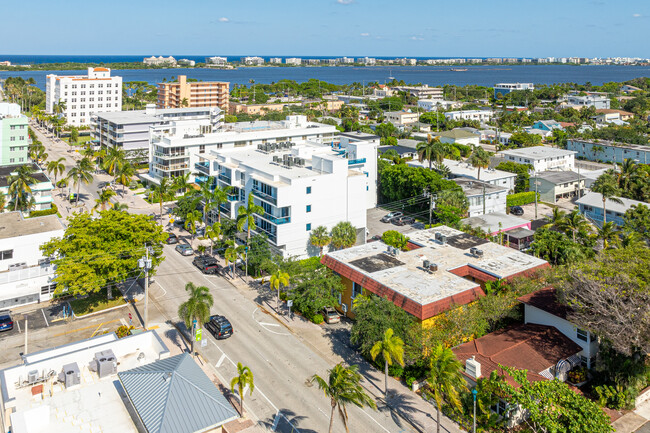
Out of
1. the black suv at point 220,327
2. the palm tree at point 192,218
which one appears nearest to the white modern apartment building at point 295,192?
the palm tree at point 192,218

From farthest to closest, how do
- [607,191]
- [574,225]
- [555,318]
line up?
[607,191], [574,225], [555,318]

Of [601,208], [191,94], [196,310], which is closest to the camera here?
[196,310]

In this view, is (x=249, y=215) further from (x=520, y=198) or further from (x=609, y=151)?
(x=609, y=151)

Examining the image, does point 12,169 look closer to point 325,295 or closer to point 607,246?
point 325,295

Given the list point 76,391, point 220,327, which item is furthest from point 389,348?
point 76,391

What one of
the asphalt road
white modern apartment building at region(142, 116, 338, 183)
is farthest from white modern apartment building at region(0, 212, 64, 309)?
white modern apartment building at region(142, 116, 338, 183)

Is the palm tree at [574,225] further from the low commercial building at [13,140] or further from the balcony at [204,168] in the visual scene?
the low commercial building at [13,140]
